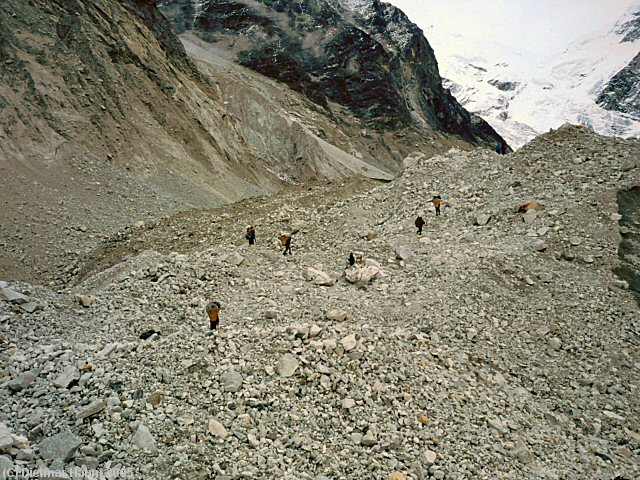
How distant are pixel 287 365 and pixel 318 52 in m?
74.2

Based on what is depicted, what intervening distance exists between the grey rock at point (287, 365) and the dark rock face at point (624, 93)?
17525 centimetres

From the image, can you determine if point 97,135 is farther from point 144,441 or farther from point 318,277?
point 144,441

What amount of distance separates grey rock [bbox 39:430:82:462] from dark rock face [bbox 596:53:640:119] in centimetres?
17864

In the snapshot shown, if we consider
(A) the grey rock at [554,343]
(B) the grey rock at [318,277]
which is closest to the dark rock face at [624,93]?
(A) the grey rock at [554,343]

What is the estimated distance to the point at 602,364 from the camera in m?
10.1

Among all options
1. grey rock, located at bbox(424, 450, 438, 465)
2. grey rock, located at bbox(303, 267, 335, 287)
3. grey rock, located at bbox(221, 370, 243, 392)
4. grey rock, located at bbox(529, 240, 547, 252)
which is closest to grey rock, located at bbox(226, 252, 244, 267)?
grey rock, located at bbox(303, 267, 335, 287)

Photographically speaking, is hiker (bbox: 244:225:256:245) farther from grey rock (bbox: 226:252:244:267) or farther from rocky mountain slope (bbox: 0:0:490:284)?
rocky mountain slope (bbox: 0:0:490:284)

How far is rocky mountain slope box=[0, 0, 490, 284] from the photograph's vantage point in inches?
760

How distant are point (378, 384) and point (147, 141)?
24.6 metres

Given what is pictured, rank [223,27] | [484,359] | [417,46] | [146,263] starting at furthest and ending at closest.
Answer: [417,46], [223,27], [146,263], [484,359]

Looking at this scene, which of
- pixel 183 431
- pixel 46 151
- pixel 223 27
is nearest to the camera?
pixel 183 431

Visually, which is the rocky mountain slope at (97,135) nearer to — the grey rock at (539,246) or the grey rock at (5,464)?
the grey rock at (5,464)

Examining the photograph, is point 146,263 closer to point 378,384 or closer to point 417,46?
point 378,384

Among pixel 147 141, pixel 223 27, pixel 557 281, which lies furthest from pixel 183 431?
pixel 223 27
